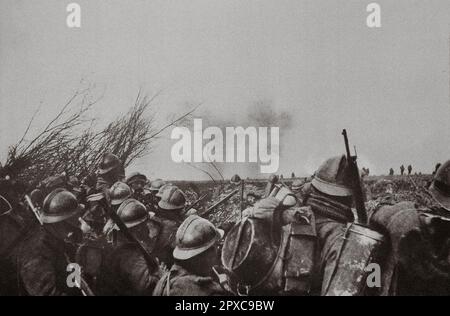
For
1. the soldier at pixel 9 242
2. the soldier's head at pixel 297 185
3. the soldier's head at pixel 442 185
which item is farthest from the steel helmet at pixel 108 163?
the soldier's head at pixel 442 185

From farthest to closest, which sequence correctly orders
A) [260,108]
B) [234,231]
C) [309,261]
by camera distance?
[260,108] < [234,231] < [309,261]

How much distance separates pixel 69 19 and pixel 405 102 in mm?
5278

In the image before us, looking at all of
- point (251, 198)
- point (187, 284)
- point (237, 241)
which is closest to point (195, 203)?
point (251, 198)

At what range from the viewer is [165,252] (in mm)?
7098

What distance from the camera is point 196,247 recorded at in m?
6.25

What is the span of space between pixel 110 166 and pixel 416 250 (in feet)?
14.8

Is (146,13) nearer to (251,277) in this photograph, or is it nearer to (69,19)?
(69,19)

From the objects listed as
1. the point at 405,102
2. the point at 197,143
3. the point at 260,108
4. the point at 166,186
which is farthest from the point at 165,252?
the point at 405,102

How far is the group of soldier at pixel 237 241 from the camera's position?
662cm

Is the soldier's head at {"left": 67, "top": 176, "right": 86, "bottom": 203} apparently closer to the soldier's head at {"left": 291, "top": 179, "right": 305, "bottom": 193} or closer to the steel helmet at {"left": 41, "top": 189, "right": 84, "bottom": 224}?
the steel helmet at {"left": 41, "top": 189, "right": 84, "bottom": 224}

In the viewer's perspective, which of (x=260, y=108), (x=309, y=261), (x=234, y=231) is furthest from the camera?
(x=260, y=108)

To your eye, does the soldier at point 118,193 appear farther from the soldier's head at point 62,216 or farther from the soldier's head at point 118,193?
the soldier's head at point 62,216

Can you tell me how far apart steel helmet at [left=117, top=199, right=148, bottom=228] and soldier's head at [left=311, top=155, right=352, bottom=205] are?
246 centimetres

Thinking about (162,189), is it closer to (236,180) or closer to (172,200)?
(172,200)
